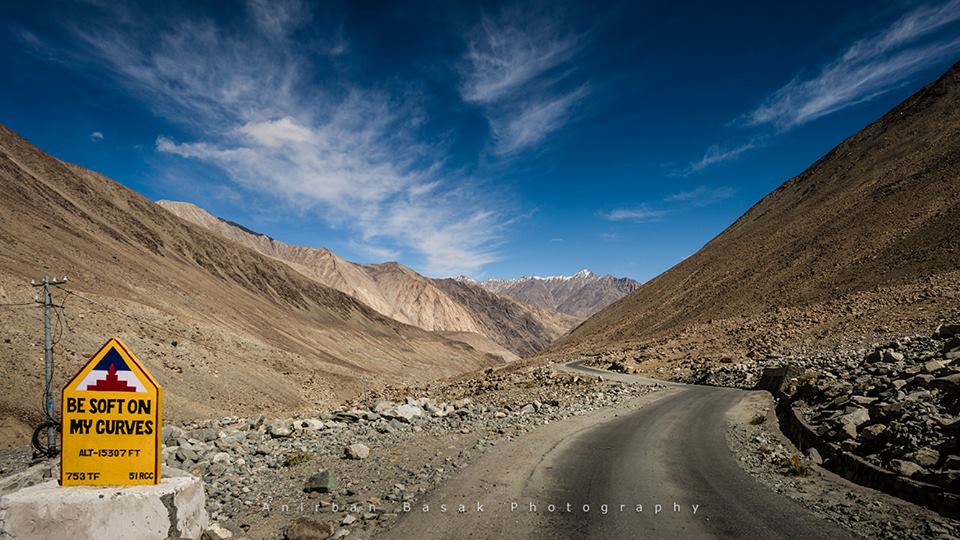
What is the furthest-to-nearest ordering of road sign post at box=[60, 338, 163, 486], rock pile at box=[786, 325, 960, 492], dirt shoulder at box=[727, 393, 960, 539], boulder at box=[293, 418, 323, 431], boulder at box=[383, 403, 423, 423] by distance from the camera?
boulder at box=[383, 403, 423, 423], boulder at box=[293, 418, 323, 431], rock pile at box=[786, 325, 960, 492], dirt shoulder at box=[727, 393, 960, 539], road sign post at box=[60, 338, 163, 486]

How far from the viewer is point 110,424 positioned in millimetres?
5797

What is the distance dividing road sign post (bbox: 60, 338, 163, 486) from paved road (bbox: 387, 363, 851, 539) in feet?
11.5

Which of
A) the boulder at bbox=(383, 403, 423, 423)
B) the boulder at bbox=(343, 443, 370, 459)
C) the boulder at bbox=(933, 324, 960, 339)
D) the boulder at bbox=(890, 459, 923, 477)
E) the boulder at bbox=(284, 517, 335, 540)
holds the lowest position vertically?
the boulder at bbox=(890, 459, 923, 477)

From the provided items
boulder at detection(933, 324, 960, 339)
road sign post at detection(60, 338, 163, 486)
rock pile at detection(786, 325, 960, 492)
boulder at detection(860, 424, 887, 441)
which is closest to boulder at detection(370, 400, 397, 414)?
road sign post at detection(60, 338, 163, 486)

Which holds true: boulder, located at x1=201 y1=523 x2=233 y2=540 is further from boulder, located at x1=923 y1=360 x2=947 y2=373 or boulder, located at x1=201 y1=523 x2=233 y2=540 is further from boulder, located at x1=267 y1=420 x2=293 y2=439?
boulder, located at x1=923 y1=360 x2=947 y2=373

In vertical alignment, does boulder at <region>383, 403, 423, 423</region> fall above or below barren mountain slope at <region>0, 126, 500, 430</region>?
below

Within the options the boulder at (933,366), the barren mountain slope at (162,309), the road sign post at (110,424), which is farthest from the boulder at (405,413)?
the barren mountain slope at (162,309)

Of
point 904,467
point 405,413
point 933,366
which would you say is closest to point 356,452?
point 405,413

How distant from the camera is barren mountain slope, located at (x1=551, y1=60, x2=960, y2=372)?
1569 inches

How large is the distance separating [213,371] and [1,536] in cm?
3634

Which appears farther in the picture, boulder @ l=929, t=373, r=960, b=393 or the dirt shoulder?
boulder @ l=929, t=373, r=960, b=393

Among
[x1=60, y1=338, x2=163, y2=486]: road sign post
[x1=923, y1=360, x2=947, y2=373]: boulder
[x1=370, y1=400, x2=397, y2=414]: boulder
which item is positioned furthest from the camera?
[x1=370, y1=400, x2=397, y2=414]: boulder

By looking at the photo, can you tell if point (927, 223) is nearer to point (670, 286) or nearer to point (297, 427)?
point (670, 286)

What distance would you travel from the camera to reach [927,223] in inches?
2013
